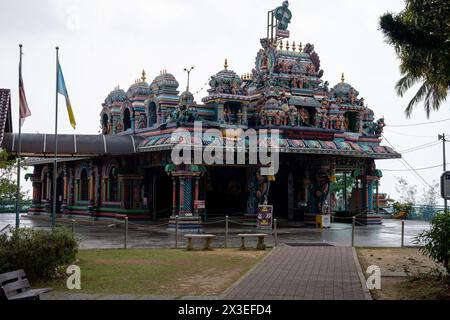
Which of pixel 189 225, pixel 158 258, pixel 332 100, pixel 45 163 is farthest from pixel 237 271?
pixel 45 163

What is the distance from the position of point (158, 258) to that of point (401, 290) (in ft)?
26.0

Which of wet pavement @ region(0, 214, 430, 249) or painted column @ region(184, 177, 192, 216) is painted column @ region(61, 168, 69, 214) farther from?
painted column @ region(184, 177, 192, 216)

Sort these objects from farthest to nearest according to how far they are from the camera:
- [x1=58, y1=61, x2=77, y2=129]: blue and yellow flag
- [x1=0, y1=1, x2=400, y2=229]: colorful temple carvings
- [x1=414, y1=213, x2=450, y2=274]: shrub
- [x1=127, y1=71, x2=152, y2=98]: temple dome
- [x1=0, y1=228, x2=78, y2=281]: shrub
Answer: [x1=127, y1=71, x2=152, y2=98]: temple dome < [x1=0, y1=1, x2=400, y2=229]: colorful temple carvings < [x1=58, y1=61, x2=77, y2=129]: blue and yellow flag < [x1=0, y1=228, x2=78, y2=281]: shrub < [x1=414, y1=213, x2=450, y2=274]: shrub

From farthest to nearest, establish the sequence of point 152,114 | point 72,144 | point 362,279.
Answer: point 152,114 < point 72,144 < point 362,279

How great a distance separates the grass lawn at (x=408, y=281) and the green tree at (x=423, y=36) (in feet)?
15.1

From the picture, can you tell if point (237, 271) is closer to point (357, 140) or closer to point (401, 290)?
point (401, 290)

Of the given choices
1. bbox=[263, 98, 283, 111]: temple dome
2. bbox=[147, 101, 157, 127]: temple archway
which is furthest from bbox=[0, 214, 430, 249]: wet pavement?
bbox=[263, 98, 283, 111]: temple dome

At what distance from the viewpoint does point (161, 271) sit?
15.8m

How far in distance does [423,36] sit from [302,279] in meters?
5.89

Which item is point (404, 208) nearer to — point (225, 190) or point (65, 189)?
point (225, 190)

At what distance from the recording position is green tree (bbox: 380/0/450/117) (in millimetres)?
13184

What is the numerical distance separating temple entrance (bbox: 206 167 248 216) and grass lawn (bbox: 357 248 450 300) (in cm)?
2191

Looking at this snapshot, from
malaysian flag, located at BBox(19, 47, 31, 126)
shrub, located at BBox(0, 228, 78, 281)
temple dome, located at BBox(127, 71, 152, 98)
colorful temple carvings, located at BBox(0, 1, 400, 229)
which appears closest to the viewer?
shrub, located at BBox(0, 228, 78, 281)

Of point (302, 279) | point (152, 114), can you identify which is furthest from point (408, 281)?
Answer: point (152, 114)
